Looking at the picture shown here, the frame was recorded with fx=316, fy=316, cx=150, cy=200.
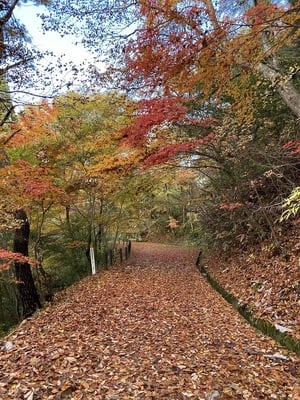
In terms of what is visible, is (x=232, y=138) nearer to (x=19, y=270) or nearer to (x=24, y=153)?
(x=24, y=153)

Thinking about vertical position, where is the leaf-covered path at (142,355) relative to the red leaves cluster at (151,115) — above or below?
below

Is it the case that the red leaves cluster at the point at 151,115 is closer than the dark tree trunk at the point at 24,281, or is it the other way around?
the dark tree trunk at the point at 24,281

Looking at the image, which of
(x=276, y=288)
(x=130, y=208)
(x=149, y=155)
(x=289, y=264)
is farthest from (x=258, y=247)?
(x=130, y=208)

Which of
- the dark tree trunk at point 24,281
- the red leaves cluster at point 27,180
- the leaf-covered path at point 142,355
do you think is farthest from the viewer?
the dark tree trunk at point 24,281

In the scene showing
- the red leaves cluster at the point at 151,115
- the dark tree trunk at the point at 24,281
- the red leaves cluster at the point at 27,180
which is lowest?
the dark tree trunk at the point at 24,281

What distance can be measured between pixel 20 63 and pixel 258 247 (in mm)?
6987

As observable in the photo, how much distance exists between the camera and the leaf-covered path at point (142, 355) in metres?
3.10

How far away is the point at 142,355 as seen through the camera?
12.7 ft

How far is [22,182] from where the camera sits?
20.8 feet

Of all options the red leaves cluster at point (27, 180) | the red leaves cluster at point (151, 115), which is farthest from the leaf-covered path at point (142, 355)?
the red leaves cluster at point (151, 115)

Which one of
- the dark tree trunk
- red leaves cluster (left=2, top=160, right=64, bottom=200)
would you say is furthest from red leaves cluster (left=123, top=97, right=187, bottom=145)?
the dark tree trunk

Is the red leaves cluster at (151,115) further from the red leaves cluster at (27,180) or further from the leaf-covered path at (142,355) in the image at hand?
the leaf-covered path at (142,355)

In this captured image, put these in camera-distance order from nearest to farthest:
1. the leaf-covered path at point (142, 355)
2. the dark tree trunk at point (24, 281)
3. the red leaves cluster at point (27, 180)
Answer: the leaf-covered path at point (142, 355), the red leaves cluster at point (27, 180), the dark tree trunk at point (24, 281)

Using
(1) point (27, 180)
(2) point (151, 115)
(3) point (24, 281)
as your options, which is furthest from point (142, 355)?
(2) point (151, 115)
